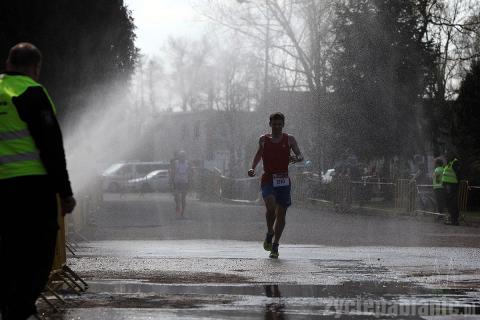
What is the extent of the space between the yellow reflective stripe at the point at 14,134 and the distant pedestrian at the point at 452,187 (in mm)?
21065

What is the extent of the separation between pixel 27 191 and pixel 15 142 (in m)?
0.29

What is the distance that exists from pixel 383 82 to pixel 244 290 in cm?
3836

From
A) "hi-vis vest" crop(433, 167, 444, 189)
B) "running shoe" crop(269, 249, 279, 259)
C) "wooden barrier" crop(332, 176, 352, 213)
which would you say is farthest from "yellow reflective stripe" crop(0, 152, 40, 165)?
"wooden barrier" crop(332, 176, 352, 213)

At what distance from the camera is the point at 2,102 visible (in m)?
6.12

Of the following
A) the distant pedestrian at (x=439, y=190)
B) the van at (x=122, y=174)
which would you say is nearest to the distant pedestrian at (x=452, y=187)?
the distant pedestrian at (x=439, y=190)

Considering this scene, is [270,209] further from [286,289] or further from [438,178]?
[438,178]

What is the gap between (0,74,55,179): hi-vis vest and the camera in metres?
6.04

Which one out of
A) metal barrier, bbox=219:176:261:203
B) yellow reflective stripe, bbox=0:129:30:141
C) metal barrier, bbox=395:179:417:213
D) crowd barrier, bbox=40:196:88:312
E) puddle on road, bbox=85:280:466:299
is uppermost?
yellow reflective stripe, bbox=0:129:30:141

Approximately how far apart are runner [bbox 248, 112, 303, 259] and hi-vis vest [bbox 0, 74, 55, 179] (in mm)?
7530

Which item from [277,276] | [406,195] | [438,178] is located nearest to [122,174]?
[406,195]

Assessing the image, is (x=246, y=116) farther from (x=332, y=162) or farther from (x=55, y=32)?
(x=55, y=32)

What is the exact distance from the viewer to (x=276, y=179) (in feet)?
44.4

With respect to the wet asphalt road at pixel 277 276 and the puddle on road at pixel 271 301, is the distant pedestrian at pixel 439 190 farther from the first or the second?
the puddle on road at pixel 271 301

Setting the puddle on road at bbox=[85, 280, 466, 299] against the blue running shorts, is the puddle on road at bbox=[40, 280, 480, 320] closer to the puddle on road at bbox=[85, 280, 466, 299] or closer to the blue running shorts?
the puddle on road at bbox=[85, 280, 466, 299]
